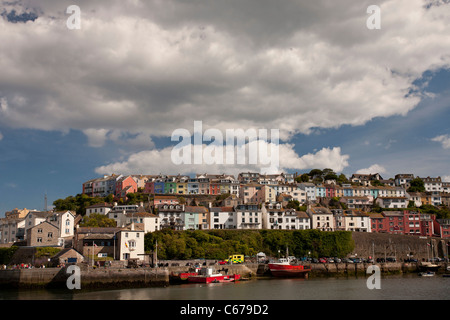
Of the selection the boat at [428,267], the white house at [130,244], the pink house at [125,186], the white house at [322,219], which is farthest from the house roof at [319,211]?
the pink house at [125,186]

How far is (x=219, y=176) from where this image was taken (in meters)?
105

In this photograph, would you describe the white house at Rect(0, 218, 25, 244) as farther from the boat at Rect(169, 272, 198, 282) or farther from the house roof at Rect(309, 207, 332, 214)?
the house roof at Rect(309, 207, 332, 214)

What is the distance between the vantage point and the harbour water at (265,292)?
110ft

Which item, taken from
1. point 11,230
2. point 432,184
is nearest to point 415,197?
point 432,184

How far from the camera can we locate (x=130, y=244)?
169ft

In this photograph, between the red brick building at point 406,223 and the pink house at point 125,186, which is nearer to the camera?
the red brick building at point 406,223

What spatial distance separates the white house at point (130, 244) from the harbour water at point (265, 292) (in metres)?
11.8

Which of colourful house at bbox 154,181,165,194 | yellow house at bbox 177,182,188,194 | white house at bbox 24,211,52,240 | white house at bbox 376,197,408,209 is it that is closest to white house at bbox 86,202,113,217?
white house at bbox 24,211,52,240

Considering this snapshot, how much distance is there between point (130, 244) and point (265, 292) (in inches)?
862

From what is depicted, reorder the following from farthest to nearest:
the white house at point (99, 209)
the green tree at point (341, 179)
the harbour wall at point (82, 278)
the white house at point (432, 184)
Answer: the white house at point (432, 184) < the green tree at point (341, 179) < the white house at point (99, 209) < the harbour wall at point (82, 278)

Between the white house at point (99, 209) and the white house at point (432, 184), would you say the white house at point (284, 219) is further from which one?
the white house at point (432, 184)

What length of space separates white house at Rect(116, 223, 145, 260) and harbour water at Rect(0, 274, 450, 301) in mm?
11840

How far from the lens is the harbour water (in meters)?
33.6

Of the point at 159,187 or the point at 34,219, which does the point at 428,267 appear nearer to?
the point at 159,187
